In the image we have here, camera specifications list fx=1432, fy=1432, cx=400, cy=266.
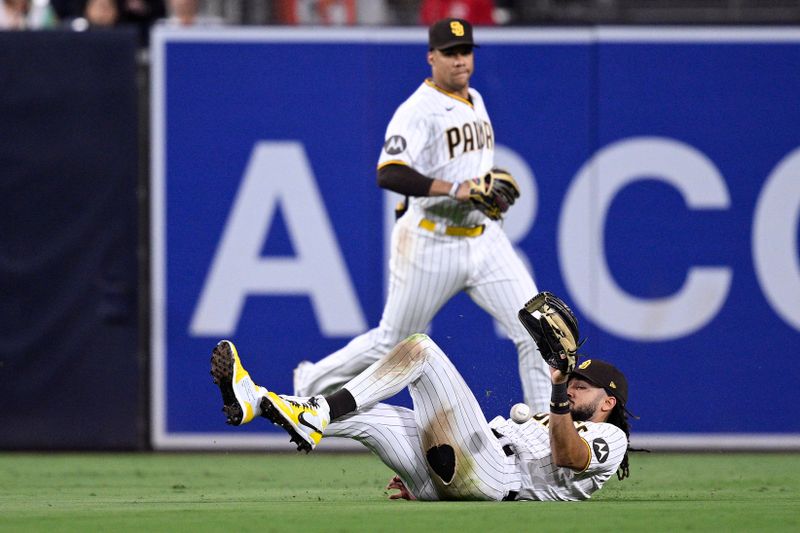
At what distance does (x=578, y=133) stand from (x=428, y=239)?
2625 mm

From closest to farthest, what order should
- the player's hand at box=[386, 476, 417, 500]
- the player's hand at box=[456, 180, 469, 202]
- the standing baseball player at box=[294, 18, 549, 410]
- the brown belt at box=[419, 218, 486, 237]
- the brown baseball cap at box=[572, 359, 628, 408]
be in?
the brown baseball cap at box=[572, 359, 628, 408] → the player's hand at box=[386, 476, 417, 500] → the player's hand at box=[456, 180, 469, 202] → the standing baseball player at box=[294, 18, 549, 410] → the brown belt at box=[419, 218, 486, 237]

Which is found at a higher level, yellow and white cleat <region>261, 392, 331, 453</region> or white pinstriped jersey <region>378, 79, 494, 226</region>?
white pinstriped jersey <region>378, 79, 494, 226</region>

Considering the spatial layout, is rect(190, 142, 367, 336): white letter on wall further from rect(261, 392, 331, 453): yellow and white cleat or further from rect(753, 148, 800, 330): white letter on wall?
rect(261, 392, 331, 453): yellow and white cleat

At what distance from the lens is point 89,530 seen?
5.00 m

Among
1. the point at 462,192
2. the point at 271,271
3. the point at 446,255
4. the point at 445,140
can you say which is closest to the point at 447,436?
the point at 462,192

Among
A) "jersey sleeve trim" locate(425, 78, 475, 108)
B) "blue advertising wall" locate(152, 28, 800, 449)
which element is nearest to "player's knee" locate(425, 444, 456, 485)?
"jersey sleeve trim" locate(425, 78, 475, 108)

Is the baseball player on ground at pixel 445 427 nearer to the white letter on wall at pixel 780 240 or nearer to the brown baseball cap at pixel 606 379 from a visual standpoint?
the brown baseball cap at pixel 606 379

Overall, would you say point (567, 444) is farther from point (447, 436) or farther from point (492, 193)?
point (492, 193)

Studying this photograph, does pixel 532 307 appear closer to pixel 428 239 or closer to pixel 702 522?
pixel 702 522

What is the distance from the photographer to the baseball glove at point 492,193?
755 centimetres

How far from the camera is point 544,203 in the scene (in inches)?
399

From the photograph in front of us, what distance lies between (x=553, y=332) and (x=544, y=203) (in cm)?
456

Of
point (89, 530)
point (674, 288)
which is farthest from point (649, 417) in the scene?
point (89, 530)

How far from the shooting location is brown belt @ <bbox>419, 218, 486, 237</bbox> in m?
7.90
